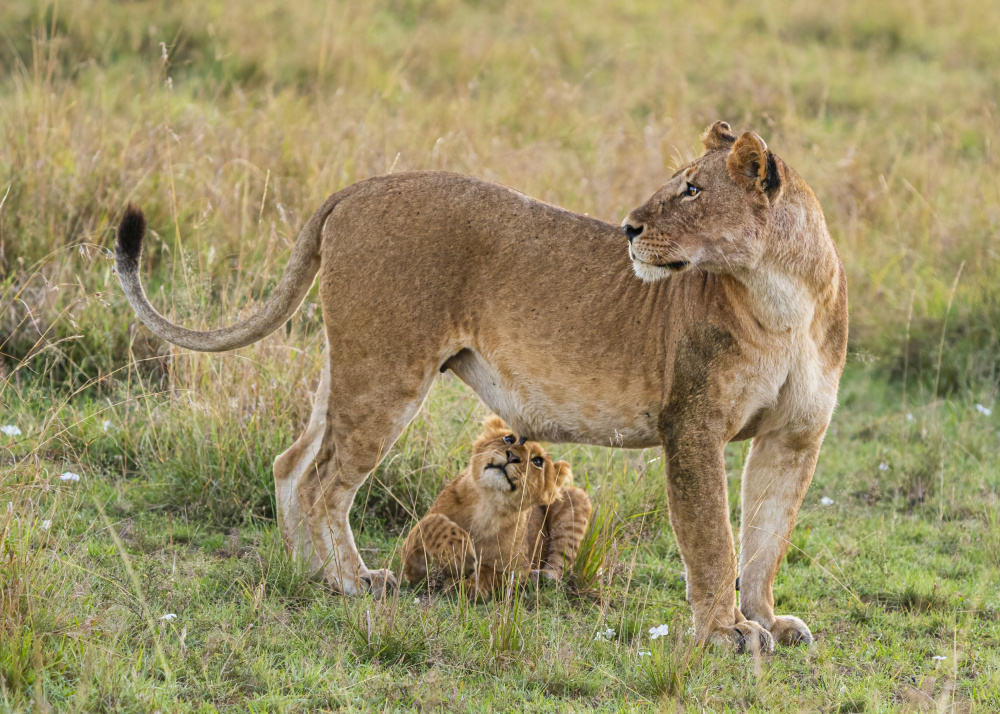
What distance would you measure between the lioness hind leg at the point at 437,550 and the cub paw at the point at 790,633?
3.81 ft

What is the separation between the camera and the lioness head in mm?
3732

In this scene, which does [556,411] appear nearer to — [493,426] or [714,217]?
[493,426]

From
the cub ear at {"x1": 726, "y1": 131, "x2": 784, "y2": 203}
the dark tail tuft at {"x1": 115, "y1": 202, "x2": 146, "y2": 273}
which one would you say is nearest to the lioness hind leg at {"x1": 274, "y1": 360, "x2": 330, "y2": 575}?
the dark tail tuft at {"x1": 115, "y1": 202, "x2": 146, "y2": 273}

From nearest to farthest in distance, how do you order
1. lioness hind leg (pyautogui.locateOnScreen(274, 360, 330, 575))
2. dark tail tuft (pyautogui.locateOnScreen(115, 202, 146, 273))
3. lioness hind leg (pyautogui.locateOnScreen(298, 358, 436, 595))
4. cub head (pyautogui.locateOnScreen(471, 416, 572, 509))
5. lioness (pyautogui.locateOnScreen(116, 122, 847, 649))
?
lioness (pyautogui.locateOnScreen(116, 122, 847, 649)) < dark tail tuft (pyautogui.locateOnScreen(115, 202, 146, 273)) < lioness hind leg (pyautogui.locateOnScreen(298, 358, 436, 595)) < cub head (pyautogui.locateOnScreen(471, 416, 572, 509)) < lioness hind leg (pyautogui.locateOnScreen(274, 360, 330, 575))

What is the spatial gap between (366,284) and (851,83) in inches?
373

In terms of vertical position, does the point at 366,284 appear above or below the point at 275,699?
above

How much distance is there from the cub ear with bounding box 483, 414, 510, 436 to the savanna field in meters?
0.43

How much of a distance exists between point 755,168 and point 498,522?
5.71 ft

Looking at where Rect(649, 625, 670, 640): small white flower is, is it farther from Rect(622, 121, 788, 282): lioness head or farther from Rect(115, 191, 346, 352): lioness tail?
Rect(115, 191, 346, 352): lioness tail

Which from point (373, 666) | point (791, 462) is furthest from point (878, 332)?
point (373, 666)

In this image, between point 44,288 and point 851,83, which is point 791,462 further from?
point 851,83

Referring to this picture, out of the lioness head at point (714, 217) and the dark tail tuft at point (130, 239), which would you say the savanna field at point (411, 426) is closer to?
the dark tail tuft at point (130, 239)

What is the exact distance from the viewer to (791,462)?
417cm

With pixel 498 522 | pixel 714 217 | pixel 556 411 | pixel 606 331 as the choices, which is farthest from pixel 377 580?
pixel 714 217
